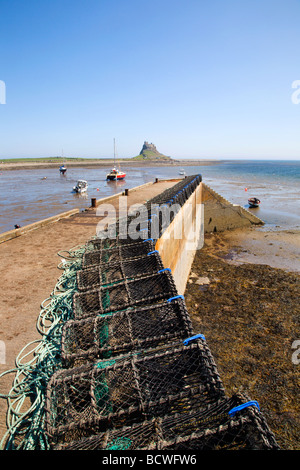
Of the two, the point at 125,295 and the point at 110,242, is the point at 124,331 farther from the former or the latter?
the point at 110,242

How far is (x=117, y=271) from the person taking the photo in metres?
4.61

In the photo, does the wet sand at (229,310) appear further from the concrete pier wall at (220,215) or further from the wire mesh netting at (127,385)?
the concrete pier wall at (220,215)

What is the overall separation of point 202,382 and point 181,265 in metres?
7.03

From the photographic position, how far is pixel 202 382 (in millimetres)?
2385

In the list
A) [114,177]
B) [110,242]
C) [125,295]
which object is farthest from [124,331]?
[114,177]

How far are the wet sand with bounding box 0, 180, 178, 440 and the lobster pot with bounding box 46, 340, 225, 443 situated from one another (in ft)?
2.87

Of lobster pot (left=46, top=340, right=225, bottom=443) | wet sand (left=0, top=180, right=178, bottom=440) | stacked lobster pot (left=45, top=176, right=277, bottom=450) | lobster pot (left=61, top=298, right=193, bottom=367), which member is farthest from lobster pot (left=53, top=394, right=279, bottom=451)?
wet sand (left=0, top=180, right=178, bottom=440)

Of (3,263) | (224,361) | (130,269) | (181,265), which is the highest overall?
(130,269)

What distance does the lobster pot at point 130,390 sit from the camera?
2229 mm

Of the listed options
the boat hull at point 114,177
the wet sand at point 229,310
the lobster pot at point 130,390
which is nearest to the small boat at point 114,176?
the boat hull at point 114,177

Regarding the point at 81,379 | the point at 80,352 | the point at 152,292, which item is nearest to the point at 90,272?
the point at 152,292

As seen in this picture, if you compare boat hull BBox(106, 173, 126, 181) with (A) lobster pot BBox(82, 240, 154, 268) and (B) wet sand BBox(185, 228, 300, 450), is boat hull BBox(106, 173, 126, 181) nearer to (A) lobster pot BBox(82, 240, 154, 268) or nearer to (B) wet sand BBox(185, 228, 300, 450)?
(B) wet sand BBox(185, 228, 300, 450)

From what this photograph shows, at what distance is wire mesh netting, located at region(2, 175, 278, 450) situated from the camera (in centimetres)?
195

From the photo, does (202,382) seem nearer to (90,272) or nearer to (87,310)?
(87,310)
